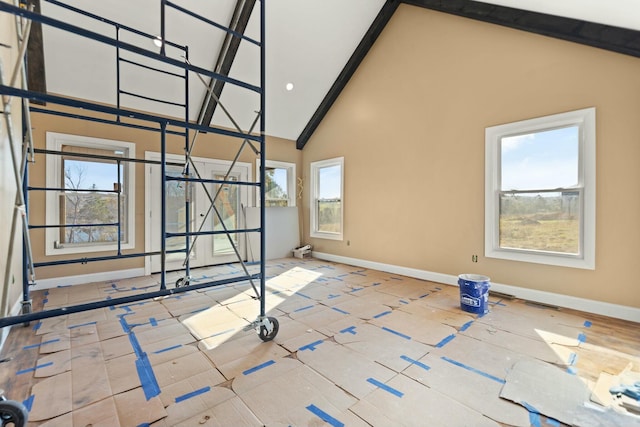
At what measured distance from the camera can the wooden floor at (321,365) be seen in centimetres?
159

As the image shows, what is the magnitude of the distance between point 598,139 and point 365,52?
383 centimetres

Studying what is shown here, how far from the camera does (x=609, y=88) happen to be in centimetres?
293

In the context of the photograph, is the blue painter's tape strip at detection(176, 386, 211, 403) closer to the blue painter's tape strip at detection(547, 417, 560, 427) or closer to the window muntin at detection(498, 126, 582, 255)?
the blue painter's tape strip at detection(547, 417, 560, 427)

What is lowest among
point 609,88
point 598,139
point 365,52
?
point 598,139

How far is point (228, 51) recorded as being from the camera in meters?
4.27

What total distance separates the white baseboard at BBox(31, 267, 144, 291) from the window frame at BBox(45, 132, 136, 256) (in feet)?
1.20

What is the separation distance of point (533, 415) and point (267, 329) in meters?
1.87

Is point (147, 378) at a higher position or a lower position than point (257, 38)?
lower

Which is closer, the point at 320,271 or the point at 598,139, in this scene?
the point at 598,139

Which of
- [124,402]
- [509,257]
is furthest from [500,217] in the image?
[124,402]

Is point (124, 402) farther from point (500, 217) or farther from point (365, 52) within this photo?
point (365, 52)

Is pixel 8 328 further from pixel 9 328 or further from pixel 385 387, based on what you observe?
pixel 385 387

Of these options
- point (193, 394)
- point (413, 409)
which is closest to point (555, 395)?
point (413, 409)

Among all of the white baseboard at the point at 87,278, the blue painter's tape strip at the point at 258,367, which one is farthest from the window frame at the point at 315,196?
the blue painter's tape strip at the point at 258,367
